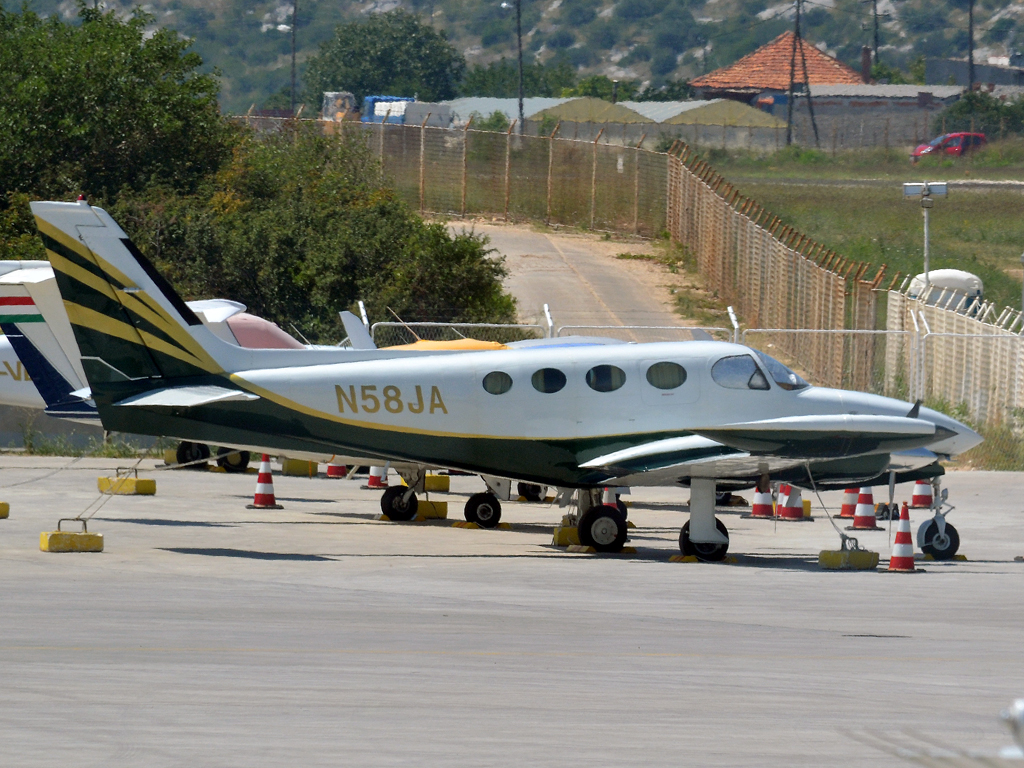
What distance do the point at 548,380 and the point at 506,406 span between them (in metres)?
0.55

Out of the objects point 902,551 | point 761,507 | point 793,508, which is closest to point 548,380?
point 902,551

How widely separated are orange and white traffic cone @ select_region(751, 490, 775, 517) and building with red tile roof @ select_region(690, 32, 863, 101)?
119 metres

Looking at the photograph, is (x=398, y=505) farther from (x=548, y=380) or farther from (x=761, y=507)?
(x=761, y=507)

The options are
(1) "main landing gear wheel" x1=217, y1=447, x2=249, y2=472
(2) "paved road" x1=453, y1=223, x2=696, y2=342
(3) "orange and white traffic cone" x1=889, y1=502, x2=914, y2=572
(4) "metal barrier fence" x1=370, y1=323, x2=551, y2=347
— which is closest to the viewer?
(3) "orange and white traffic cone" x1=889, y1=502, x2=914, y2=572

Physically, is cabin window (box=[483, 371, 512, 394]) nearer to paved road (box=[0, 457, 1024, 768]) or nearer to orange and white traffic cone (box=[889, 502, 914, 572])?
paved road (box=[0, 457, 1024, 768])

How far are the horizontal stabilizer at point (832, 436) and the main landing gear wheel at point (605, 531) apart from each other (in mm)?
1521

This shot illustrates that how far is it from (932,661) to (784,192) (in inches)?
2356

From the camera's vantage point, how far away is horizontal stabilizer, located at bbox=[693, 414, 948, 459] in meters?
15.4

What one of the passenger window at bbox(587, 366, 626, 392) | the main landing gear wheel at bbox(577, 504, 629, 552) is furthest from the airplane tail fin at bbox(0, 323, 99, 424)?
the main landing gear wheel at bbox(577, 504, 629, 552)

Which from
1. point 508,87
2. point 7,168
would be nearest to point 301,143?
point 7,168

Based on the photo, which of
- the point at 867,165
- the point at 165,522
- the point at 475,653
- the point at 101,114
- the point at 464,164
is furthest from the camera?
the point at 867,165

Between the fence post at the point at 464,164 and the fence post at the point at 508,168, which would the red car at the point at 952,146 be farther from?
the fence post at the point at 464,164

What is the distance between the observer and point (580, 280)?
139 feet

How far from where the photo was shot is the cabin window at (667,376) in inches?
643
